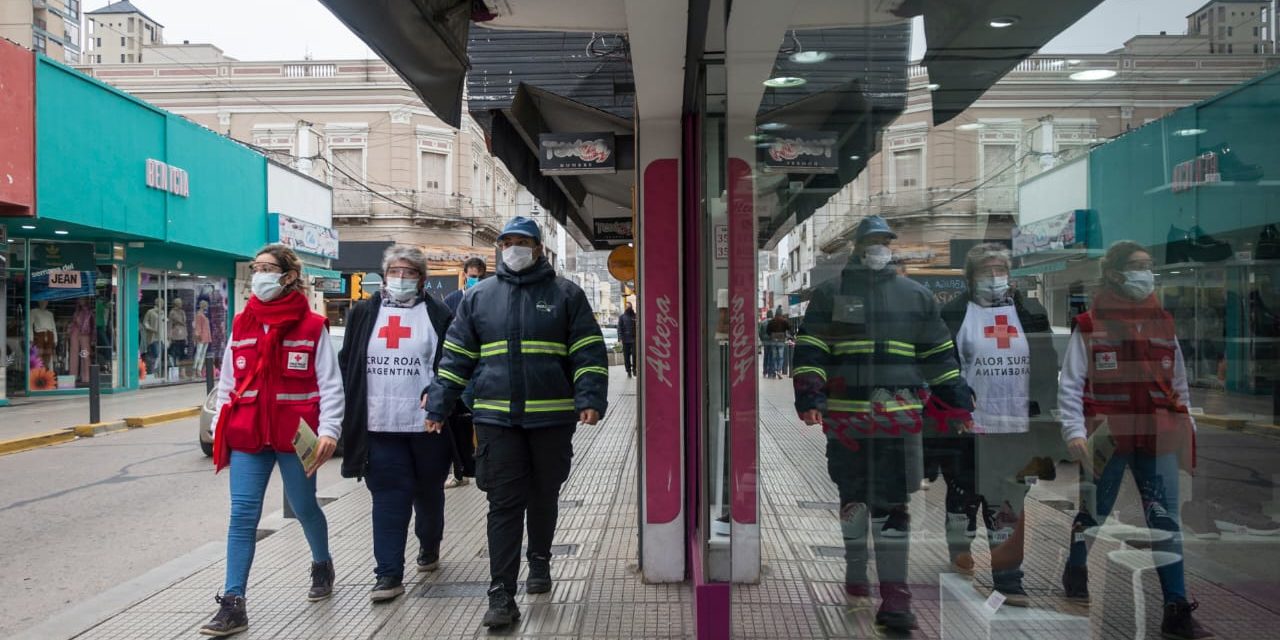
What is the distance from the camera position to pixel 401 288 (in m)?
4.61

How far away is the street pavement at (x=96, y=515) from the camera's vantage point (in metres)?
5.09

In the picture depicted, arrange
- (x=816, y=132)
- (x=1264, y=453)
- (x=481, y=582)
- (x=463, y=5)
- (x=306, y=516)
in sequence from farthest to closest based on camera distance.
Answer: (x=481, y=582), (x=306, y=516), (x=463, y=5), (x=816, y=132), (x=1264, y=453)

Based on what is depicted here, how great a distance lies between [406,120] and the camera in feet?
115

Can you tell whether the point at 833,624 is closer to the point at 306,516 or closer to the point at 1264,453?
the point at 1264,453

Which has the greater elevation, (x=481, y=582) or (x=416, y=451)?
(x=416, y=451)

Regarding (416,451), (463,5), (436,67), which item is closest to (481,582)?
(416,451)

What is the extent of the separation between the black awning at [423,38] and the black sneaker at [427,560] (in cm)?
255

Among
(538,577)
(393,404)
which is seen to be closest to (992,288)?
(538,577)

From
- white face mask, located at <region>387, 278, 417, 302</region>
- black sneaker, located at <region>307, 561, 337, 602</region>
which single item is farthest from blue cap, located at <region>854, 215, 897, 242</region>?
black sneaker, located at <region>307, 561, 337, 602</region>

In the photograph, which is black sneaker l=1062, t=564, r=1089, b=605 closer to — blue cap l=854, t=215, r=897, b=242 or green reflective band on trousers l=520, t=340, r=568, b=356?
blue cap l=854, t=215, r=897, b=242

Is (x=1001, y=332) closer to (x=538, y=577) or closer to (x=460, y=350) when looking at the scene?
(x=460, y=350)

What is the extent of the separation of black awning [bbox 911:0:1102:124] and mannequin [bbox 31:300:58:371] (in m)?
19.5

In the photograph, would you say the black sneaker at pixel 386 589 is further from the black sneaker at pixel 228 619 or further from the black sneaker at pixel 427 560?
the black sneaker at pixel 228 619

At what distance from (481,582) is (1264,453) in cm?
388
